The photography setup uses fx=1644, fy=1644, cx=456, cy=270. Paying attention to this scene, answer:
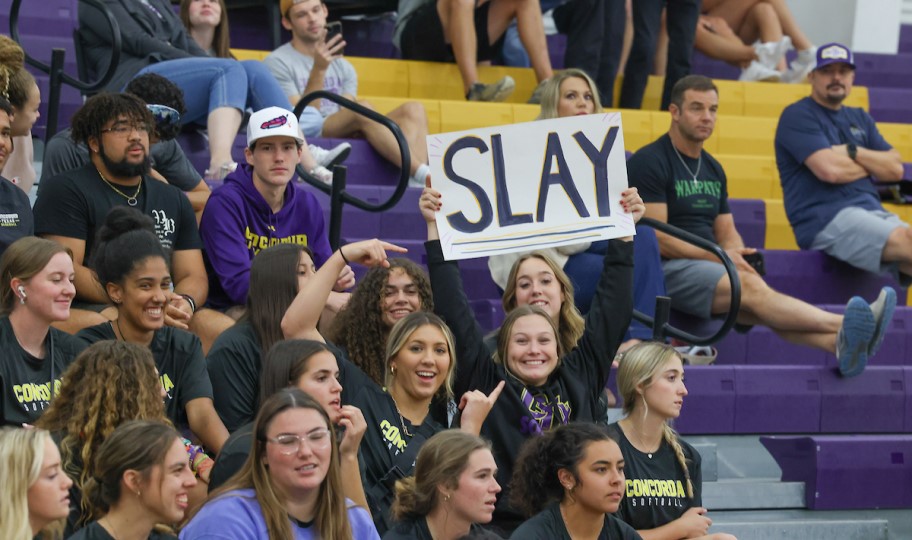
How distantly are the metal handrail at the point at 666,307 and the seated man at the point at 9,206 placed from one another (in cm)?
242

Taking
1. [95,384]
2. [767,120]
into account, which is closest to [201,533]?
[95,384]

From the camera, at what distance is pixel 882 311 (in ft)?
22.6

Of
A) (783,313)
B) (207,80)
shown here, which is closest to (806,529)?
(783,313)

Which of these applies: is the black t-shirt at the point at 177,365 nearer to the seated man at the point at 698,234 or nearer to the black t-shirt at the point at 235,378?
the black t-shirt at the point at 235,378

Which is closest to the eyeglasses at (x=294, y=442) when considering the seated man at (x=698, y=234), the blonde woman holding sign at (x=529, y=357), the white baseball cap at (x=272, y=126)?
the blonde woman holding sign at (x=529, y=357)

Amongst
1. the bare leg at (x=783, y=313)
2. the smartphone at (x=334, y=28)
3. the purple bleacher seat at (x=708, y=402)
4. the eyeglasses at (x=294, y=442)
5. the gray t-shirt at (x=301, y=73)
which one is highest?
the smartphone at (x=334, y=28)

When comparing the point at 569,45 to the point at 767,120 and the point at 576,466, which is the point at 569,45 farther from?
the point at 576,466

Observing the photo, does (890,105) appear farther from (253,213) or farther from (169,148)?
(253,213)

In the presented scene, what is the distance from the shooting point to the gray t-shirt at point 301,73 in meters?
8.39

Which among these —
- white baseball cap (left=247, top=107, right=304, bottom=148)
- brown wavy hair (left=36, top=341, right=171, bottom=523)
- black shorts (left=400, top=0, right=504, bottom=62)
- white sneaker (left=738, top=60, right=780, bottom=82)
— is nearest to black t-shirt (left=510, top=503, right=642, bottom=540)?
brown wavy hair (left=36, top=341, right=171, bottom=523)

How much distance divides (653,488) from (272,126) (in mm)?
1919

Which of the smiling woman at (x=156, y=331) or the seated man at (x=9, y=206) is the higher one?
the seated man at (x=9, y=206)

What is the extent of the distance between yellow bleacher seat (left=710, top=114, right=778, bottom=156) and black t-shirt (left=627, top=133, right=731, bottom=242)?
218 centimetres

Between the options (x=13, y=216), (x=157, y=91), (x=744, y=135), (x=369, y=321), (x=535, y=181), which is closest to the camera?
(x=369, y=321)
